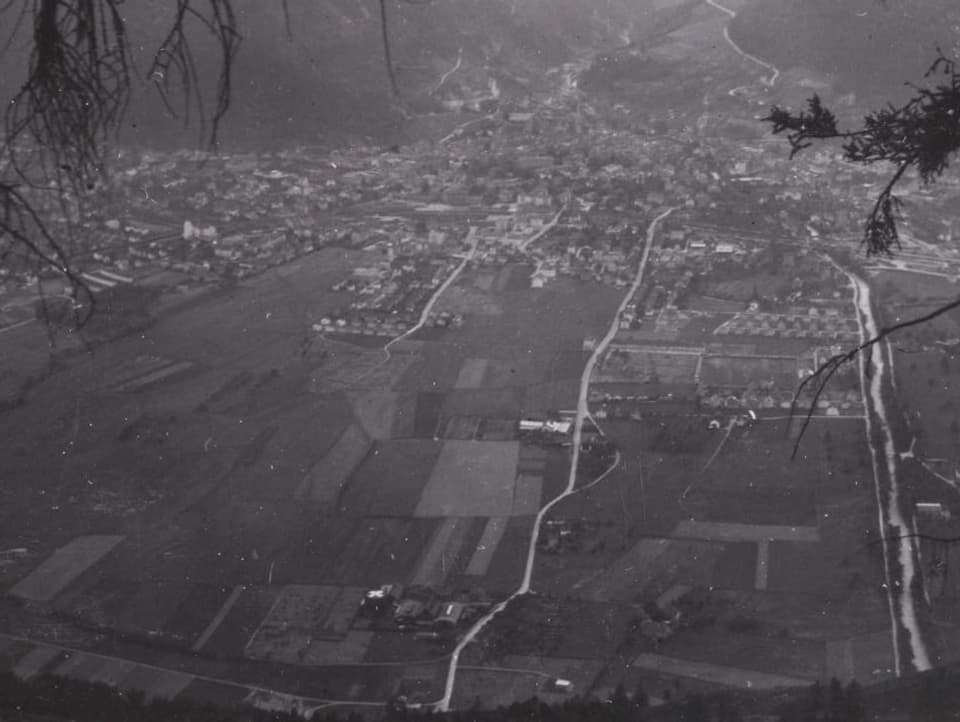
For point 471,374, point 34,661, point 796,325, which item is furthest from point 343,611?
point 796,325

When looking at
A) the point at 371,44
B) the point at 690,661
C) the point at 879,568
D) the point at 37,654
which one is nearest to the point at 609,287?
the point at 879,568

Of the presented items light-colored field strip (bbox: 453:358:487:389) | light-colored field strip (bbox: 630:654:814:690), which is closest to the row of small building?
light-colored field strip (bbox: 630:654:814:690)

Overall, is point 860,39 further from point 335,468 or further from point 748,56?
point 335,468

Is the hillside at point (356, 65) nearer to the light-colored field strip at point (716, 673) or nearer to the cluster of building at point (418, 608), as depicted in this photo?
the cluster of building at point (418, 608)

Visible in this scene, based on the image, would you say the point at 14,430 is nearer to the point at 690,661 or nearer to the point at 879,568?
the point at 690,661

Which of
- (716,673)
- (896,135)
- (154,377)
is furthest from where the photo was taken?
(154,377)

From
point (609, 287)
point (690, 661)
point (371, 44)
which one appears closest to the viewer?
point (690, 661)

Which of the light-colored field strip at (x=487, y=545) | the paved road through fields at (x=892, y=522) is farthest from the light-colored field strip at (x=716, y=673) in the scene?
the light-colored field strip at (x=487, y=545)
